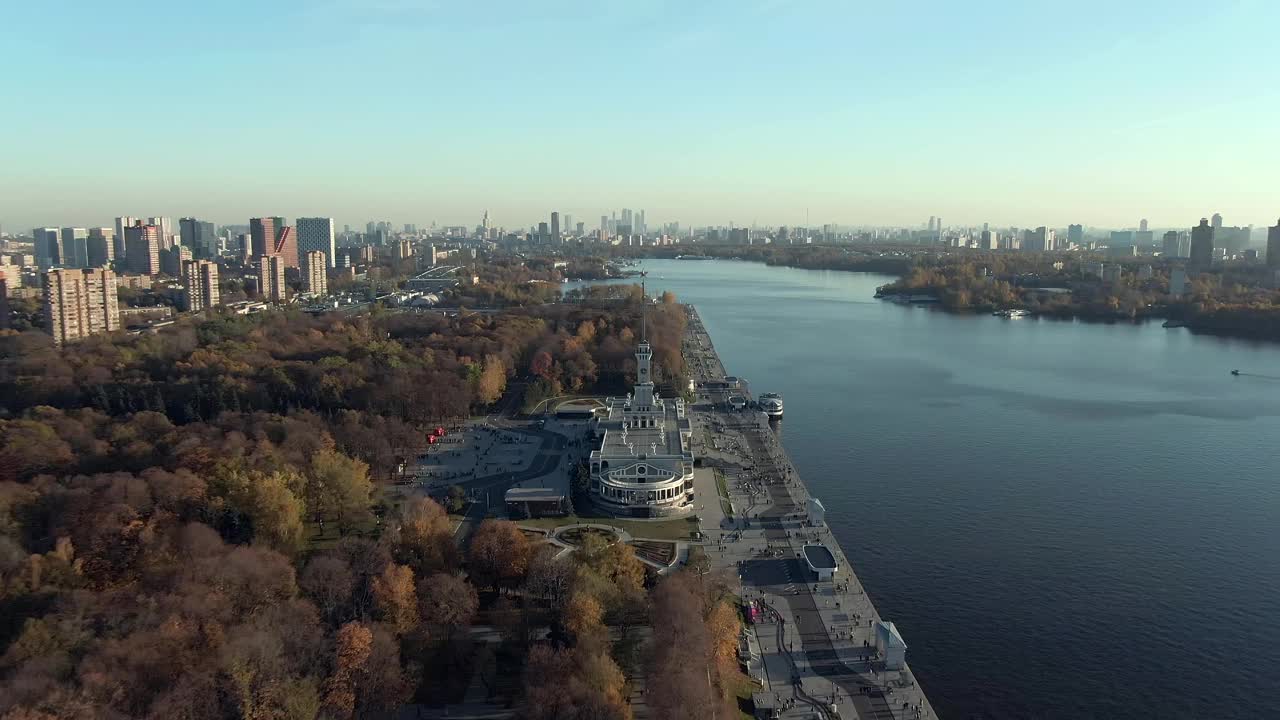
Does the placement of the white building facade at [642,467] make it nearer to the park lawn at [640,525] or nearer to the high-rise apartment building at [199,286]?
the park lawn at [640,525]

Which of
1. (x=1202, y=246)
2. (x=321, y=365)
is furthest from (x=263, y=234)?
(x=1202, y=246)

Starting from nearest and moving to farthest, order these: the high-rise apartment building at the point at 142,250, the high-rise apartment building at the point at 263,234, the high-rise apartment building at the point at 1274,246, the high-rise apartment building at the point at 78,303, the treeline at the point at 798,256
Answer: the high-rise apartment building at the point at 78,303, the high-rise apartment building at the point at 142,250, the high-rise apartment building at the point at 1274,246, the high-rise apartment building at the point at 263,234, the treeline at the point at 798,256

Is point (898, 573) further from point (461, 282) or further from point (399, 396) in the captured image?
point (461, 282)

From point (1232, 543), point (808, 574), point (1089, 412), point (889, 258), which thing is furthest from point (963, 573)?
point (889, 258)

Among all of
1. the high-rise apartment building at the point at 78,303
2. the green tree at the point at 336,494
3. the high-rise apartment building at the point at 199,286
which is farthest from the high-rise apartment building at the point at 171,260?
the green tree at the point at 336,494

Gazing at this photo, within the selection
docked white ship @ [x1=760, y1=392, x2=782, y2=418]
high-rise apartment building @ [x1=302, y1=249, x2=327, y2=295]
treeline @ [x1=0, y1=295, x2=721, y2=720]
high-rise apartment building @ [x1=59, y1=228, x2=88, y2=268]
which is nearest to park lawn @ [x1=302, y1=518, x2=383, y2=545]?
treeline @ [x1=0, y1=295, x2=721, y2=720]

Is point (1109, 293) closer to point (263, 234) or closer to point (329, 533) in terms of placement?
point (329, 533)

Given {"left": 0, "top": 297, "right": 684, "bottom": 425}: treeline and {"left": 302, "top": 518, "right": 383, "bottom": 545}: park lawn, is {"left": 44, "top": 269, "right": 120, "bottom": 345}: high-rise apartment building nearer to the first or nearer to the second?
{"left": 0, "top": 297, "right": 684, "bottom": 425}: treeline
